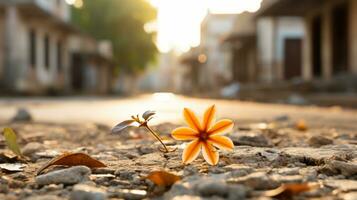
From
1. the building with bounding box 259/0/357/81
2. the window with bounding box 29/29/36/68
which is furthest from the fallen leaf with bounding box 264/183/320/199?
the window with bounding box 29/29/36/68

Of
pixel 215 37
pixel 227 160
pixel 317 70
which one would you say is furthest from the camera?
pixel 215 37

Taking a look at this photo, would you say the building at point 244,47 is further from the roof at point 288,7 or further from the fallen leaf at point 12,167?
the fallen leaf at point 12,167

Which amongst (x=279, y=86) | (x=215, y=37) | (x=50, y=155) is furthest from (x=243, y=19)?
(x=50, y=155)

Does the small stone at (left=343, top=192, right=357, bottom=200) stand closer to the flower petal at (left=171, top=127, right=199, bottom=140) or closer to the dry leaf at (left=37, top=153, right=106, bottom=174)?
the flower petal at (left=171, top=127, right=199, bottom=140)

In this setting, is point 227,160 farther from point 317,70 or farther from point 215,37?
point 215,37

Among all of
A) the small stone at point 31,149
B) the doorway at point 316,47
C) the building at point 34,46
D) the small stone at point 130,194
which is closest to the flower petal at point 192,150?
the small stone at point 130,194

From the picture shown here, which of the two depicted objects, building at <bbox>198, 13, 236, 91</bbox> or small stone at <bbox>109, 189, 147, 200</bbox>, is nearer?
small stone at <bbox>109, 189, 147, 200</bbox>

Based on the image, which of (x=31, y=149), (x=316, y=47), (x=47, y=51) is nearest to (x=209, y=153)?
(x=31, y=149)
